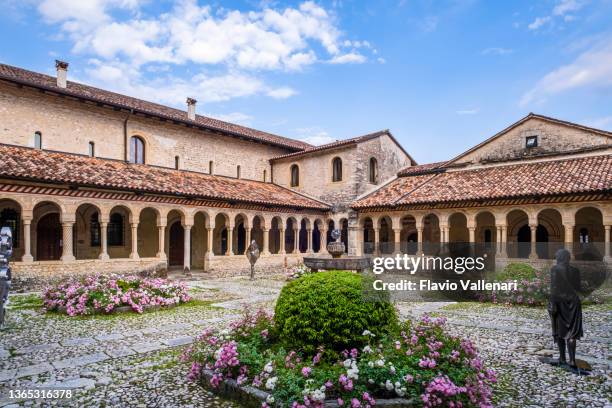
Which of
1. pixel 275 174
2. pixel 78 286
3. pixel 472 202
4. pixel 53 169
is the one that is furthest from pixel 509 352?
pixel 275 174

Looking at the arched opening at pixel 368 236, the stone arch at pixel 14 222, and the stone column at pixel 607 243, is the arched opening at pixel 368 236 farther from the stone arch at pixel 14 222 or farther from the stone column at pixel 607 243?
the stone arch at pixel 14 222

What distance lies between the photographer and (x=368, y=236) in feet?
86.8

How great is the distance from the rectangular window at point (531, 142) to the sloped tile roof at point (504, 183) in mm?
951

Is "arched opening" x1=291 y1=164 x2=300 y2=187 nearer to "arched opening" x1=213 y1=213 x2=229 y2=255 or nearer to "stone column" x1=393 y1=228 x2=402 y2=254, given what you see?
"arched opening" x1=213 y1=213 x2=229 y2=255

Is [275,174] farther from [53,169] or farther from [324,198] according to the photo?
[53,169]

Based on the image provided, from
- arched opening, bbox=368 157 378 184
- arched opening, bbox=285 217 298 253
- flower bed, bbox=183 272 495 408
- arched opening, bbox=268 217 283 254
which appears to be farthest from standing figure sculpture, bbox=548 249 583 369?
arched opening, bbox=268 217 283 254

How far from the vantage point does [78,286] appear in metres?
11.0

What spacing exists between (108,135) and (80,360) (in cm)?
1612

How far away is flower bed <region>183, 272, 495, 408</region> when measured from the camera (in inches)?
169

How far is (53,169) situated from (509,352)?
16.3 m

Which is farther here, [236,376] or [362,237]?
[362,237]

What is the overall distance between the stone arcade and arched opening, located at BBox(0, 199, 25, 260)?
0.06m

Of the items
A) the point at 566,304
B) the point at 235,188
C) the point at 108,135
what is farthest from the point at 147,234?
the point at 566,304

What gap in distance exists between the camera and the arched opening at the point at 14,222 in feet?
56.7
